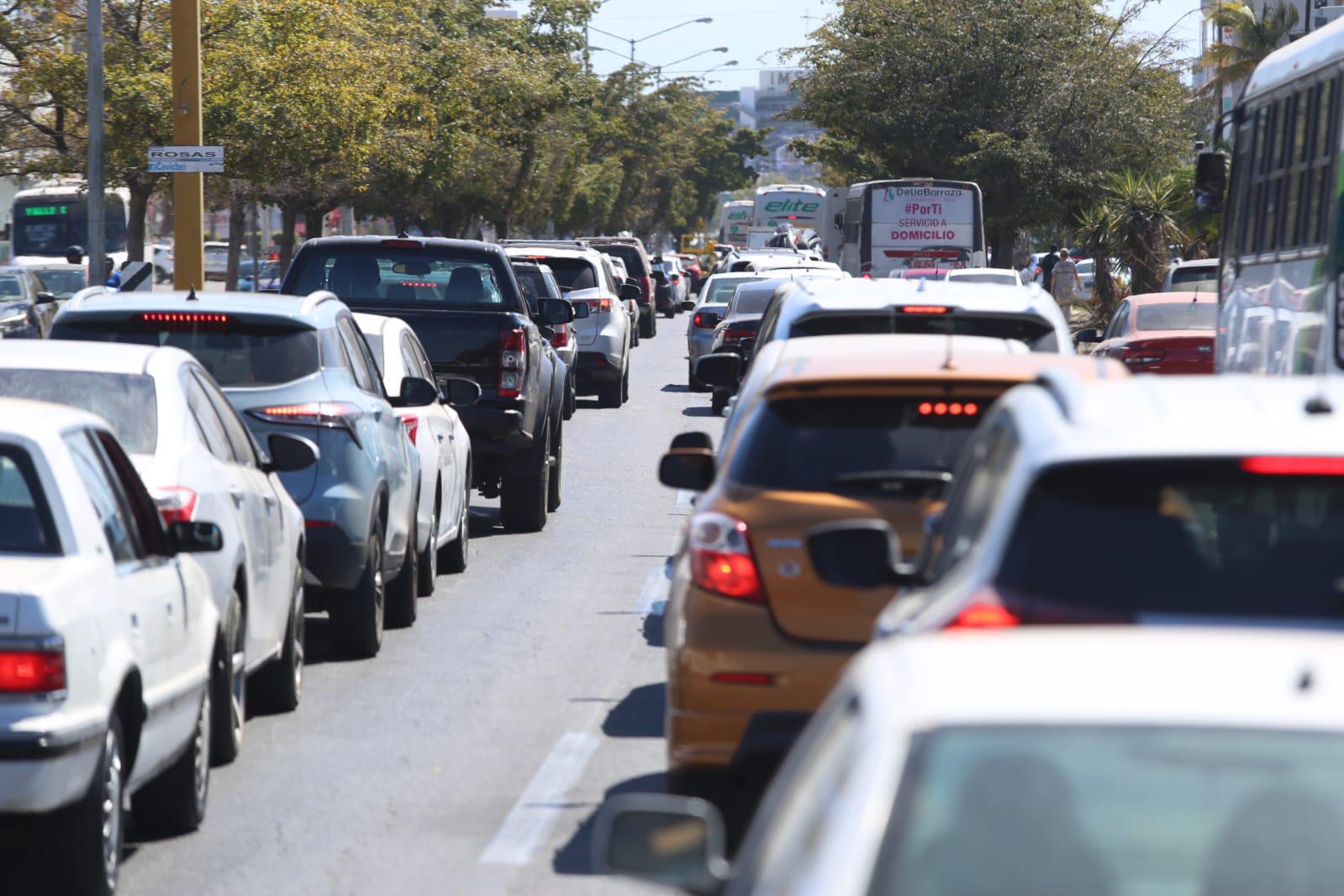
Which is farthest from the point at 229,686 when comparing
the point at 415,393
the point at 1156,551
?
the point at 1156,551

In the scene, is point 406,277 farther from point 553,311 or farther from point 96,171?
point 96,171

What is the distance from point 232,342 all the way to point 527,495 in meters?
5.51

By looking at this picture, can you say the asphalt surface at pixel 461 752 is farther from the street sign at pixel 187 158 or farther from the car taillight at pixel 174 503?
the street sign at pixel 187 158

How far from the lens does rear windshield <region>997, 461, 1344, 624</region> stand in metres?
4.34

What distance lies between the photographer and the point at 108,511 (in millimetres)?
6805

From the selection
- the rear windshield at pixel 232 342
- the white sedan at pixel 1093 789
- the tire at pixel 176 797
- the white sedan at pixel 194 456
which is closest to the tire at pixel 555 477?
the rear windshield at pixel 232 342

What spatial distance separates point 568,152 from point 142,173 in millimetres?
39300

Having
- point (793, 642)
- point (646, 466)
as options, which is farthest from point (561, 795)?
point (646, 466)

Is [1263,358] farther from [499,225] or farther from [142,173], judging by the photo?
[499,225]

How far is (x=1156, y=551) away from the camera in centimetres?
442

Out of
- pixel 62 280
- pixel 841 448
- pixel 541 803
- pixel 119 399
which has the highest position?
pixel 841 448

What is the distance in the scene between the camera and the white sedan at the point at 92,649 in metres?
5.89

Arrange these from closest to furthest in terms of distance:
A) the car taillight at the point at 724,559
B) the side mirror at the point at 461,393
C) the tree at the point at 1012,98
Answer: the car taillight at the point at 724,559
the side mirror at the point at 461,393
the tree at the point at 1012,98

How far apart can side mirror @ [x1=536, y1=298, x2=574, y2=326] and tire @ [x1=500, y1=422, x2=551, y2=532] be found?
1.81 meters
